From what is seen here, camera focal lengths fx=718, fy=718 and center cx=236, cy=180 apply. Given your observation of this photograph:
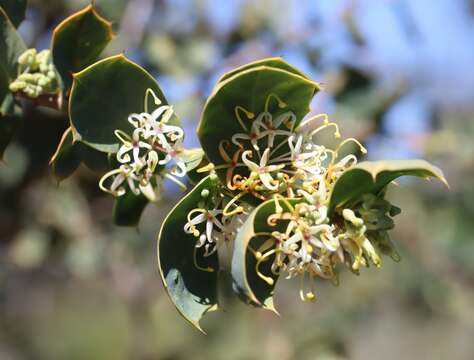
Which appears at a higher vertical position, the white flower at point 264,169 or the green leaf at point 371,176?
the green leaf at point 371,176

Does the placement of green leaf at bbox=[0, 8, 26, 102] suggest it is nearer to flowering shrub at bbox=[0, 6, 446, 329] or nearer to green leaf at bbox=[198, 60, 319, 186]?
flowering shrub at bbox=[0, 6, 446, 329]

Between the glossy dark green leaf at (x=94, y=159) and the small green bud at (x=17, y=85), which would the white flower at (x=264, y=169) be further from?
the small green bud at (x=17, y=85)

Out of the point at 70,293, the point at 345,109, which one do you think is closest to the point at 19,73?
the point at 345,109

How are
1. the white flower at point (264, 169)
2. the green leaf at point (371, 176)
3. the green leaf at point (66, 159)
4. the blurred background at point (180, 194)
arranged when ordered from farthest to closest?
the blurred background at point (180, 194) → the green leaf at point (66, 159) → the white flower at point (264, 169) → the green leaf at point (371, 176)

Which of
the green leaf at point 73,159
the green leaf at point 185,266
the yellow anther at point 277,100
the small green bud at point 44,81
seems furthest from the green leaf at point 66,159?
the yellow anther at point 277,100

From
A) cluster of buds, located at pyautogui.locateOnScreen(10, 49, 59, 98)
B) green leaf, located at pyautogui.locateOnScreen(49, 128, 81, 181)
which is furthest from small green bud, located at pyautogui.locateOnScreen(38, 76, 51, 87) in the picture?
green leaf, located at pyautogui.locateOnScreen(49, 128, 81, 181)

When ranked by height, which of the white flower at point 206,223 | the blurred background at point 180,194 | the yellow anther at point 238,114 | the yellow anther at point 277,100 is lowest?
the blurred background at point 180,194

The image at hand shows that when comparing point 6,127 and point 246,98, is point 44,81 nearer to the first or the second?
point 6,127

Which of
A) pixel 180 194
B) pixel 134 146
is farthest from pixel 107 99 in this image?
pixel 180 194
